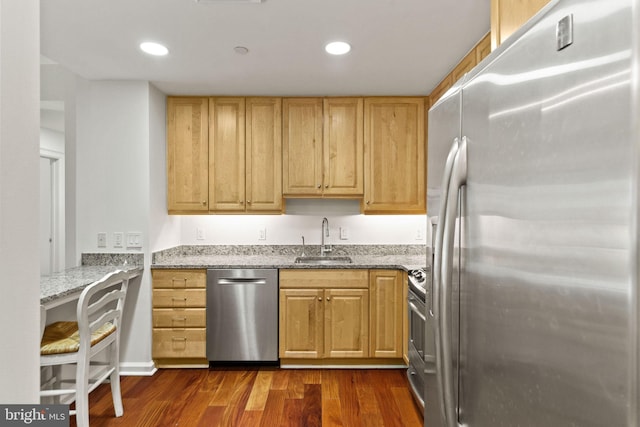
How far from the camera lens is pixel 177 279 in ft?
10.3

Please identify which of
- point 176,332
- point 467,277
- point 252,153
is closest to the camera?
point 467,277

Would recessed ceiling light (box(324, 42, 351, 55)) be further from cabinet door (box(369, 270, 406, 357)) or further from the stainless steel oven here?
cabinet door (box(369, 270, 406, 357))

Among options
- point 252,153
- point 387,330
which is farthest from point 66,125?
point 387,330

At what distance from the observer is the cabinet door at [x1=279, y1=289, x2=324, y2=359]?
3146mm

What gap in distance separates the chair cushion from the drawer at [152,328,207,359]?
81cm

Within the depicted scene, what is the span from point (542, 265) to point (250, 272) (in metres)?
2.77

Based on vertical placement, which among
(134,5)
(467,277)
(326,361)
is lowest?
(326,361)

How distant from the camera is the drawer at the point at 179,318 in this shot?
3133 millimetres

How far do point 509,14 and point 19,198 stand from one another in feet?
3.70

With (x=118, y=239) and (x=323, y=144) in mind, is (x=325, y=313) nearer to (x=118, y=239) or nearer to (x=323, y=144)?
(x=323, y=144)

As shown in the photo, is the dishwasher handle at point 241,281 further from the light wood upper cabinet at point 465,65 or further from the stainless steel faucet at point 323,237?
the light wood upper cabinet at point 465,65

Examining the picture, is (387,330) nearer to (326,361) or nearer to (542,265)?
(326,361)

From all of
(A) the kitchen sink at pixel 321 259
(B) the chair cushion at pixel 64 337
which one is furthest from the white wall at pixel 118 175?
(A) the kitchen sink at pixel 321 259

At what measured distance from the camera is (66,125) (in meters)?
3.17
